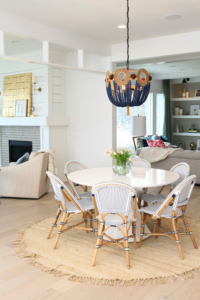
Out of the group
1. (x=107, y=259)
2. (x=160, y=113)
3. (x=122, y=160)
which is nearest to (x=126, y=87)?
(x=122, y=160)

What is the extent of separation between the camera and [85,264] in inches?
123

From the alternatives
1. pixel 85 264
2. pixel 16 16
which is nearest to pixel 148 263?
pixel 85 264

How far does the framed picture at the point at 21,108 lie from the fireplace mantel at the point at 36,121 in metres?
0.15

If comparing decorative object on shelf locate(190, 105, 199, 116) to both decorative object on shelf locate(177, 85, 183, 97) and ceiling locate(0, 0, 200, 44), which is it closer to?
decorative object on shelf locate(177, 85, 183, 97)

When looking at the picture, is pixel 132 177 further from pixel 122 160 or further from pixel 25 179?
pixel 25 179

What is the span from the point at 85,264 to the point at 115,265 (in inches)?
11.0

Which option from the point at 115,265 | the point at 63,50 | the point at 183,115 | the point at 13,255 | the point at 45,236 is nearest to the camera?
the point at 115,265

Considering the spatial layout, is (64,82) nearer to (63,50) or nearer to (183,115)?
(63,50)

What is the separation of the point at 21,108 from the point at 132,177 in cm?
413

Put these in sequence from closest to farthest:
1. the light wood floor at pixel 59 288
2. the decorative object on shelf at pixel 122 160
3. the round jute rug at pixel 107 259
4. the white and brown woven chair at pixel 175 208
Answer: the light wood floor at pixel 59 288
the round jute rug at pixel 107 259
the white and brown woven chair at pixel 175 208
the decorative object on shelf at pixel 122 160

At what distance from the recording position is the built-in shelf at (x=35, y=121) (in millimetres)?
6564

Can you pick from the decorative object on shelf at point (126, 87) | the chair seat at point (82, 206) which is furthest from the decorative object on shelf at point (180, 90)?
the chair seat at point (82, 206)

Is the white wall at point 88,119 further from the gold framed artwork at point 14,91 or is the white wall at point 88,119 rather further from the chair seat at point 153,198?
the chair seat at point 153,198

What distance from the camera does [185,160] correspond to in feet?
21.6
